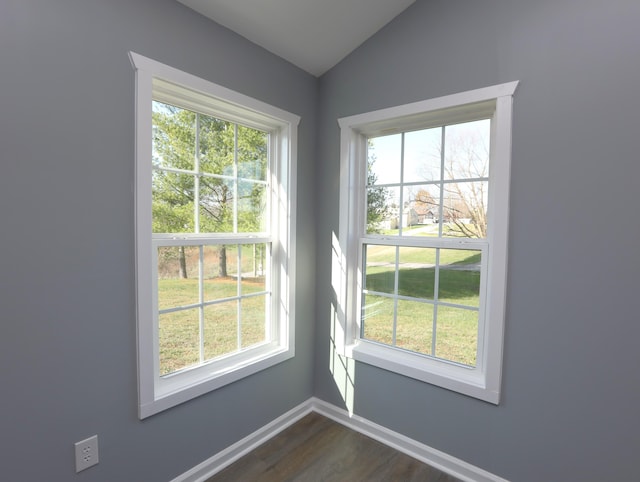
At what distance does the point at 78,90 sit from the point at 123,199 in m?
0.46

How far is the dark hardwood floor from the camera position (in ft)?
5.98

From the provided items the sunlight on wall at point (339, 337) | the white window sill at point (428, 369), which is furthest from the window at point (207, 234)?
the white window sill at point (428, 369)

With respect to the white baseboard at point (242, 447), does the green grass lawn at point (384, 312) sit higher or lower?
higher

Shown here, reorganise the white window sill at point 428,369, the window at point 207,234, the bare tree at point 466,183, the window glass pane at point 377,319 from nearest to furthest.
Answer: the window at point 207,234 → the white window sill at point 428,369 → the bare tree at point 466,183 → the window glass pane at point 377,319

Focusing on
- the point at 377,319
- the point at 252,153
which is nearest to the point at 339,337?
the point at 377,319

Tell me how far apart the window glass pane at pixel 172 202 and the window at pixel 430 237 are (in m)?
1.03

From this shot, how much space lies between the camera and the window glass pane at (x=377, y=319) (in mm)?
2223

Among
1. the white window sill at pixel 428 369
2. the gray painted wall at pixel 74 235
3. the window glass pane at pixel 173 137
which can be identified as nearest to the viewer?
the gray painted wall at pixel 74 235

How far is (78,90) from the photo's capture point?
1303 mm

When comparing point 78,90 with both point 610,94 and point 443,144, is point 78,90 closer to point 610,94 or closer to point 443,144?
point 443,144

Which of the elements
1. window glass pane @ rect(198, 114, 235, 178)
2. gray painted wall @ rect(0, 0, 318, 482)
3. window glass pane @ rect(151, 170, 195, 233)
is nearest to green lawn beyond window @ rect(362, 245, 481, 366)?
window glass pane @ rect(198, 114, 235, 178)

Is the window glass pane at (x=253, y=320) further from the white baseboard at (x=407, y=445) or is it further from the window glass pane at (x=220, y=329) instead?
the white baseboard at (x=407, y=445)

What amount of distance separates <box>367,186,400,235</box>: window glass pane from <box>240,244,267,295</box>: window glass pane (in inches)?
31.1

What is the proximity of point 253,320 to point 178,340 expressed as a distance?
53 centimetres
